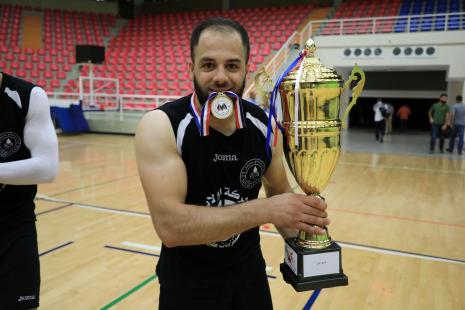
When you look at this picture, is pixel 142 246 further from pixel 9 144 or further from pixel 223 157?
pixel 223 157

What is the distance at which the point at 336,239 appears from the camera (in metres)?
4.28

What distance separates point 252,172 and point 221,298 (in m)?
0.45

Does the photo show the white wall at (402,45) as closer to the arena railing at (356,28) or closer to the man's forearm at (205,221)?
the arena railing at (356,28)

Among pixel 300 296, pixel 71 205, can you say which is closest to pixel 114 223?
pixel 71 205

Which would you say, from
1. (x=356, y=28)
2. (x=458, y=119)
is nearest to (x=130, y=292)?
(x=458, y=119)

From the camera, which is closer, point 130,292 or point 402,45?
point 130,292

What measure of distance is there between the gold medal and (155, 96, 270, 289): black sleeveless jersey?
0.39 feet

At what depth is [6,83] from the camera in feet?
5.50

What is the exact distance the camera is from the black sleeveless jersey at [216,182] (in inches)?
51.5

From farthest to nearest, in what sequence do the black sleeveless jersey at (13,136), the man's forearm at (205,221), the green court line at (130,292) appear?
the green court line at (130,292) < the black sleeveless jersey at (13,136) < the man's forearm at (205,221)

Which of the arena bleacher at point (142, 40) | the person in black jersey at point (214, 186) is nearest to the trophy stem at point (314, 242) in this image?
the person in black jersey at point (214, 186)

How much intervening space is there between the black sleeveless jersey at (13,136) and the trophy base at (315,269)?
118 centimetres

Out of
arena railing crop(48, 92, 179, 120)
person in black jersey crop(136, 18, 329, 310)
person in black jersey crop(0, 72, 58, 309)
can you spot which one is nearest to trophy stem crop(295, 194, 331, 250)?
person in black jersey crop(136, 18, 329, 310)

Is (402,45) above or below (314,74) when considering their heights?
above
